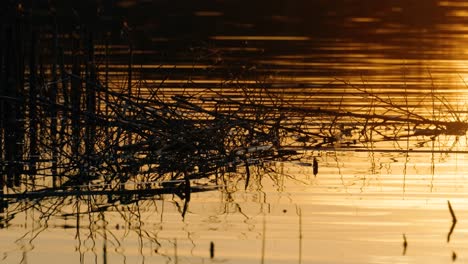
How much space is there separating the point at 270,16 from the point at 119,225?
108ft

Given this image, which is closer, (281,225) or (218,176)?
(281,225)

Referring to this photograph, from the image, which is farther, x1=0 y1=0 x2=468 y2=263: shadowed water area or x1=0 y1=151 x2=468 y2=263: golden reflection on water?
x1=0 y1=0 x2=468 y2=263: shadowed water area

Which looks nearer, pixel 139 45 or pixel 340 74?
pixel 340 74

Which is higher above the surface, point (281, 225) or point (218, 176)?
point (218, 176)

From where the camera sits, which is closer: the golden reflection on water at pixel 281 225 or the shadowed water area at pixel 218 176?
the golden reflection on water at pixel 281 225

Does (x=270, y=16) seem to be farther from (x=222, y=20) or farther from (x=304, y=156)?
(x=304, y=156)

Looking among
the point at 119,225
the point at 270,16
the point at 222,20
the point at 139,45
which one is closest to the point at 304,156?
the point at 119,225

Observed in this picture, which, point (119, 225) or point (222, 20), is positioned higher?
point (222, 20)

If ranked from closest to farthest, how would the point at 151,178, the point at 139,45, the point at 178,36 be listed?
1. the point at 151,178
2. the point at 139,45
3. the point at 178,36

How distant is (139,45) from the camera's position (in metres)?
31.0

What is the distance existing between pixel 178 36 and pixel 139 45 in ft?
11.5

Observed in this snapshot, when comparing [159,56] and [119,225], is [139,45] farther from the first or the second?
[119,225]

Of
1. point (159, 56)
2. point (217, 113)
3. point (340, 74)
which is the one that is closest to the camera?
point (217, 113)

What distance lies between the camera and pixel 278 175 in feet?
44.6
